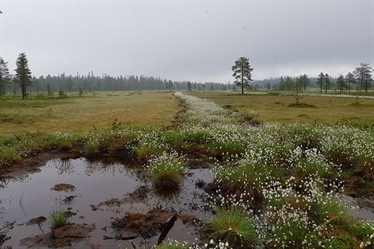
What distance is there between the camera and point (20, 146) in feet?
59.4

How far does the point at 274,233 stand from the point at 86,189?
8366mm

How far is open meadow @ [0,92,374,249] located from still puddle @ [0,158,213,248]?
1.8 inches

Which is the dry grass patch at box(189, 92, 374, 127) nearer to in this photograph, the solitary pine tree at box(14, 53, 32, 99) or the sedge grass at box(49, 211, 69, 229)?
the sedge grass at box(49, 211, 69, 229)

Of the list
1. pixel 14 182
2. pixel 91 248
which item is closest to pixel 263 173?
pixel 91 248

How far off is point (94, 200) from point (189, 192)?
3.83 m

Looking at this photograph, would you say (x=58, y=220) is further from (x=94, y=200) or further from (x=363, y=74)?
(x=363, y=74)

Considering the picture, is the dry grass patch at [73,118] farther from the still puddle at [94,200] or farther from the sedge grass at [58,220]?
the sedge grass at [58,220]

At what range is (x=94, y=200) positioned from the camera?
35.9 ft

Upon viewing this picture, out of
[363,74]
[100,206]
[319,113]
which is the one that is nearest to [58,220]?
[100,206]

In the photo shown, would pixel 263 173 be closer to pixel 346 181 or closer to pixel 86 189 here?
pixel 346 181

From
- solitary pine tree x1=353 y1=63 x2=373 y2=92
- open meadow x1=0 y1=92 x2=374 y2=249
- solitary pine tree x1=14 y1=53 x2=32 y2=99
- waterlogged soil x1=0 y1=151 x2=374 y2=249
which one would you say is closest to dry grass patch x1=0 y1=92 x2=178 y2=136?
open meadow x1=0 y1=92 x2=374 y2=249

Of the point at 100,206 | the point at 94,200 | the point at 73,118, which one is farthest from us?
the point at 73,118

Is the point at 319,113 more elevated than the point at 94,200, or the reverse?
the point at 319,113

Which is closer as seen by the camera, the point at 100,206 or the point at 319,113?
the point at 100,206
